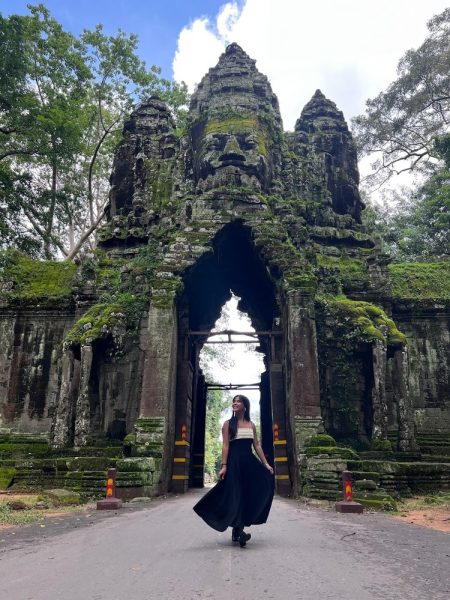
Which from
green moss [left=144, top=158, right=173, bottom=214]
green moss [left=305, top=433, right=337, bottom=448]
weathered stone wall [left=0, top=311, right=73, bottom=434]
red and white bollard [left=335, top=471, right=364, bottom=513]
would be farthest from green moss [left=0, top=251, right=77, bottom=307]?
red and white bollard [left=335, top=471, right=364, bottom=513]

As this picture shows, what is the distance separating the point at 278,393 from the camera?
13.2 meters

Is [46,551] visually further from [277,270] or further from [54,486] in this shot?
[277,270]

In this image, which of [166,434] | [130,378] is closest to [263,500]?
[166,434]

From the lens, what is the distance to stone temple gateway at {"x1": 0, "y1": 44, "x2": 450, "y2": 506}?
1134 centimetres

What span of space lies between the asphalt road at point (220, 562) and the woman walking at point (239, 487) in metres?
0.23

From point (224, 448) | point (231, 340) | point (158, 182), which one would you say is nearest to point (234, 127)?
point (158, 182)

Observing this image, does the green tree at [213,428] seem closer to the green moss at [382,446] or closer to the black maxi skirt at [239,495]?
the green moss at [382,446]

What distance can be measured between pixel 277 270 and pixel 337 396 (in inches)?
147

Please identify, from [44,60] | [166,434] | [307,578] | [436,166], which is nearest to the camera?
[307,578]

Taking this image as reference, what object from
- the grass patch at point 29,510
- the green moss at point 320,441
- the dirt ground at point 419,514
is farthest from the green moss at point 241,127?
the grass patch at point 29,510

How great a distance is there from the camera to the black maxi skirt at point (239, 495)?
189 inches

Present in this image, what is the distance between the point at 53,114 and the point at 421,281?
14.1 m

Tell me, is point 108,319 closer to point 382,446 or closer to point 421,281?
point 382,446

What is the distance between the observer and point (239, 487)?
16.2 ft
